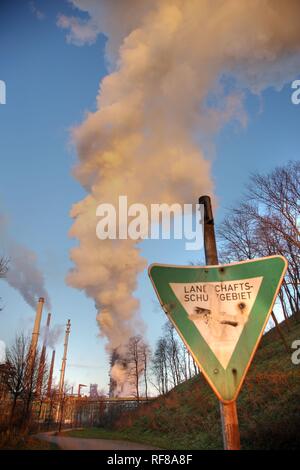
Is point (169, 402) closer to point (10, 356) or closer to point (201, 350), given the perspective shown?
point (10, 356)

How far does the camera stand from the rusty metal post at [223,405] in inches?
53.1

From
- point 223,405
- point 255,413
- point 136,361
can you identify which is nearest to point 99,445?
point 255,413

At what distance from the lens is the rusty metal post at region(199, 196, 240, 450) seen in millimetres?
1349

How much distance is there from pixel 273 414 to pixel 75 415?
166 feet

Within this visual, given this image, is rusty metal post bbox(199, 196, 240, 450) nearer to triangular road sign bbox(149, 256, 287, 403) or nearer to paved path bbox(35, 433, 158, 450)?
triangular road sign bbox(149, 256, 287, 403)

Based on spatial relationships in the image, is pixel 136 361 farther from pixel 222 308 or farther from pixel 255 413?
pixel 222 308

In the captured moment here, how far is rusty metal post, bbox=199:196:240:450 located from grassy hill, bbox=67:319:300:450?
388 inches

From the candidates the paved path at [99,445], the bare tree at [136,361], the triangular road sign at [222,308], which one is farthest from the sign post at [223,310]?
the bare tree at [136,361]

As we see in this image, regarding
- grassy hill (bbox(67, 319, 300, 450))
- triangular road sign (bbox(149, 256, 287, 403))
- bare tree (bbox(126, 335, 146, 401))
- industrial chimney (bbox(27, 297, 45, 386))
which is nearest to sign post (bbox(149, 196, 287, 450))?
triangular road sign (bbox(149, 256, 287, 403))

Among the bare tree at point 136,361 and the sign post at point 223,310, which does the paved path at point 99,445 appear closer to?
the sign post at point 223,310

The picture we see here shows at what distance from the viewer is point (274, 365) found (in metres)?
17.5

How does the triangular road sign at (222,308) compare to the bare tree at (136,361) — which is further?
the bare tree at (136,361)

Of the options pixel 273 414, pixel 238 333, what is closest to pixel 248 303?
pixel 238 333

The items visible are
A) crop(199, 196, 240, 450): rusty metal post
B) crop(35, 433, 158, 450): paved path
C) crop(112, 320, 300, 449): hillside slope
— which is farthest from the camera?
crop(35, 433, 158, 450): paved path
